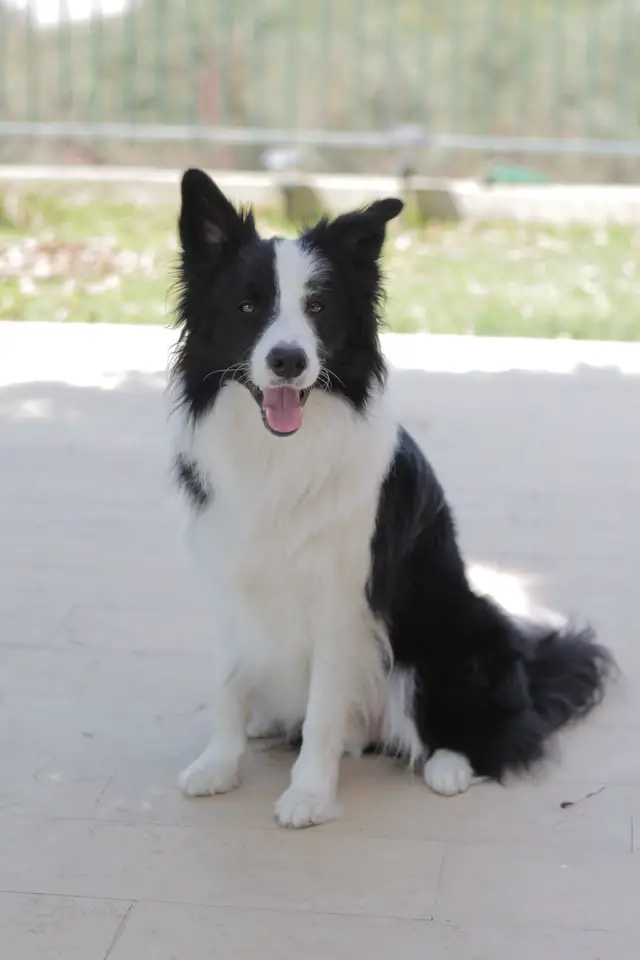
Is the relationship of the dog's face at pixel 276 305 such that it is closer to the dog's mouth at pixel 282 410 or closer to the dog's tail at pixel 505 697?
the dog's mouth at pixel 282 410

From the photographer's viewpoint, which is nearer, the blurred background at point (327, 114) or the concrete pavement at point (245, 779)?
the concrete pavement at point (245, 779)

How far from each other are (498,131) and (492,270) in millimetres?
1991

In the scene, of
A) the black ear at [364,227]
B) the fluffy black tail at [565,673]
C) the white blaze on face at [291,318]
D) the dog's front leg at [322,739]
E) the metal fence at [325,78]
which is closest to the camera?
the white blaze on face at [291,318]

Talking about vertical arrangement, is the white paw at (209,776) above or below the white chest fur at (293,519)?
below

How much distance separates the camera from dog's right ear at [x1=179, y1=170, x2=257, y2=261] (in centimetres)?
268

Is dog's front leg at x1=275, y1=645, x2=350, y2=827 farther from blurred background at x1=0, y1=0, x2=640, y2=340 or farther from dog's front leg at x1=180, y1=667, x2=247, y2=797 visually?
blurred background at x1=0, y1=0, x2=640, y2=340

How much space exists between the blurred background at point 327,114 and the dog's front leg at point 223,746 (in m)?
5.20

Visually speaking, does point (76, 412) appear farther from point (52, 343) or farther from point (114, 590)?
point (114, 590)

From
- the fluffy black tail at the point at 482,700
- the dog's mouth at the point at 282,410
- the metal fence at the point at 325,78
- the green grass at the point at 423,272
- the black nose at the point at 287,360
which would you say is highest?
the black nose at the point at 287,360

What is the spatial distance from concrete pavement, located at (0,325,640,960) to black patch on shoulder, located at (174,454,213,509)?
0.62 metres

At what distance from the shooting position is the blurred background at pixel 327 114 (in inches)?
325

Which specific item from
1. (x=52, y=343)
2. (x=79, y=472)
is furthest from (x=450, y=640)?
(x=52, y=343)

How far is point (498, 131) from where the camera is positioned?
352 inches

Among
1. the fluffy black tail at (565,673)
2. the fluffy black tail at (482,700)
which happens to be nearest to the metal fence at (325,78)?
→ the fluffy black tail at (565,673)
